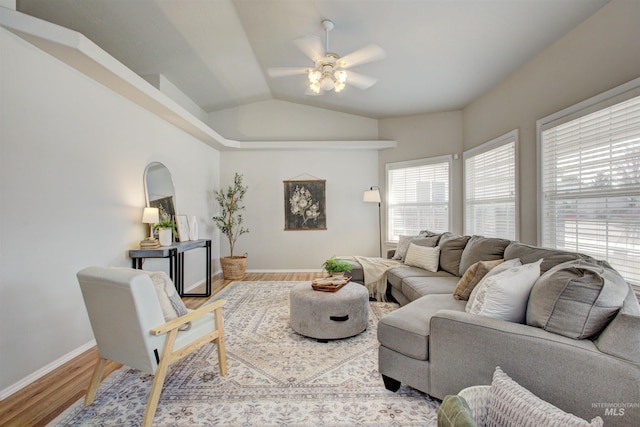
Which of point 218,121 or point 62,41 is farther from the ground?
point 218,121

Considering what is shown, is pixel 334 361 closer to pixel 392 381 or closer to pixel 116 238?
pixel 392 381

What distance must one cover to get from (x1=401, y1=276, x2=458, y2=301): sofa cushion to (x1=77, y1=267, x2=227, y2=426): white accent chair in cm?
209

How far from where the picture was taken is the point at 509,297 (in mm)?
1685

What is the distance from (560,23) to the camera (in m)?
2.59

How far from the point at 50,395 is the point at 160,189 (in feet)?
7.91

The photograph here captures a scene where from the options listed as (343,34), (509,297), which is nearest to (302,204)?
(343,34)

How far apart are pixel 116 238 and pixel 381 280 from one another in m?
3.14

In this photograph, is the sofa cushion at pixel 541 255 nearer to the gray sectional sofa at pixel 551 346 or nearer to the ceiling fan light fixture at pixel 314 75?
the gray sectional sofa at pixel 551 346

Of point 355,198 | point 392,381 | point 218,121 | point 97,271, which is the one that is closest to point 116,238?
point 97,271

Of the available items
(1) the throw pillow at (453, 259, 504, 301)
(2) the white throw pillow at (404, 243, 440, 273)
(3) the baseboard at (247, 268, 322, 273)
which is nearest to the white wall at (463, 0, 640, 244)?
(2) the white throw pillow at (404, 243, 440, 273)

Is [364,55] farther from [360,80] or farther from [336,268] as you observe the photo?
[336,268]

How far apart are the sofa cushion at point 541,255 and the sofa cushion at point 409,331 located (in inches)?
26.9

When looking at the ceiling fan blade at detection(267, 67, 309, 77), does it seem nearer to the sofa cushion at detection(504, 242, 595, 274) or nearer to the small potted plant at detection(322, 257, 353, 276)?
the small potted plant at detection(322, 257, 353, 276)

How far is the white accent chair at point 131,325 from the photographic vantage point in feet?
5.20
